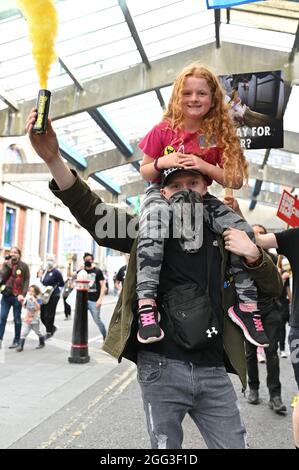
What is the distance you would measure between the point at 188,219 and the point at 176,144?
1.25 ft

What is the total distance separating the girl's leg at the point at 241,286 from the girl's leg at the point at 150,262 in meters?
0.21

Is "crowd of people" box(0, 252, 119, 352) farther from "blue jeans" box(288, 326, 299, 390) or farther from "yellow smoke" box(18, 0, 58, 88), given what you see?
"yellow smoke" box(18, 0, 58, 88)

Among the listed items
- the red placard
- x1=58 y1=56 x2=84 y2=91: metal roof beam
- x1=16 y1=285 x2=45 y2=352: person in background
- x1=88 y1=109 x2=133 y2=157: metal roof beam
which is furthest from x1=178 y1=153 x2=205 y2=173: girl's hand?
x1=88 y1=109 x2=133 y2=157: metal roof beam

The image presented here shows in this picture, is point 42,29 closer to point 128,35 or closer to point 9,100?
point 128,35

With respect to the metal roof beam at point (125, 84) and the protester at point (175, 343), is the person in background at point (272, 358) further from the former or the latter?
the metal roof beam at point (125, 84)

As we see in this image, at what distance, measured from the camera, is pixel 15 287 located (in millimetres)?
9758

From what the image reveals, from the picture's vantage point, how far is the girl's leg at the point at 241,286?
6.53 ft

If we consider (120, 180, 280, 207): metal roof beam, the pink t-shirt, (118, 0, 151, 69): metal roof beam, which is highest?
(118, 0, 151, 69): metal roof beam

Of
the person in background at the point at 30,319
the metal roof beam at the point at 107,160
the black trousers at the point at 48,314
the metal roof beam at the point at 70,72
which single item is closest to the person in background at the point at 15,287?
the person in background at the point at 30,319

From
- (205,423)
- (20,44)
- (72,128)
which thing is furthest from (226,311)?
(72,128)

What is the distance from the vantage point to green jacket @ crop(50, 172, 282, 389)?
6.46 ft

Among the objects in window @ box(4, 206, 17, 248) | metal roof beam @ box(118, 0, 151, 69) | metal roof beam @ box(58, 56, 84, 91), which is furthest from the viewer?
window @ box(4, 206, 17, 248)

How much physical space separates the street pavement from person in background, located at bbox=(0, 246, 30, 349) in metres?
1.36

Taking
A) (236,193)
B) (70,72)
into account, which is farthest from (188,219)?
(236,193)
